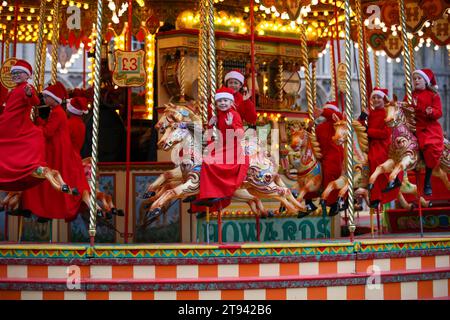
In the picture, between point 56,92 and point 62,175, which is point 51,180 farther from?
point 56,92

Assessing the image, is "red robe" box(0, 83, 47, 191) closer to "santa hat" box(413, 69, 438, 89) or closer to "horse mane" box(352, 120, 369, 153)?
"horse mane" box(352, 120, 369, 153)

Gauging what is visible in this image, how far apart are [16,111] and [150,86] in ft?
18.6

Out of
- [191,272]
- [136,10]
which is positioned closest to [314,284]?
[191,272]

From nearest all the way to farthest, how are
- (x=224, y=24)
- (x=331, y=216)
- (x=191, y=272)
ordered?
(x=191, y=272) < (x=331, y=216) < (x=224, y=24)

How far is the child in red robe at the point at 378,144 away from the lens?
12.9 meters

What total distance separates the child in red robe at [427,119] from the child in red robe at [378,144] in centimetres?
47

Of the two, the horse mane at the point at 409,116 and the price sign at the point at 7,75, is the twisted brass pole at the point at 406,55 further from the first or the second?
the price sign at the point at 7,75

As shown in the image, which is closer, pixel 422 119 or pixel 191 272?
pixel 191 272

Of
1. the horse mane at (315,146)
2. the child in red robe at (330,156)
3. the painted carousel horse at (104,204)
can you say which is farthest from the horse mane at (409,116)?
the painted carousel horse at (104,204)

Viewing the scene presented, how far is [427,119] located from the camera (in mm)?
12766

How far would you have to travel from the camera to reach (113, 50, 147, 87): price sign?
38.8ft
